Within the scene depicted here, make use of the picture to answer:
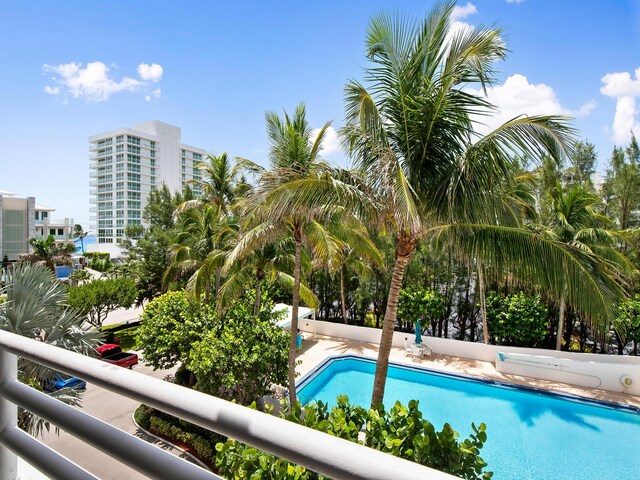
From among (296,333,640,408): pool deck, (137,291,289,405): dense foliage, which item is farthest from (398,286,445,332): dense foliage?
(137,291,289,405): dense foliage

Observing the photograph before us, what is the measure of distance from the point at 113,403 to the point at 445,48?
13.3 metres

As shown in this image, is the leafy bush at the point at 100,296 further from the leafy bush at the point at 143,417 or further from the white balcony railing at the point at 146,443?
the white balcony railing at the point at 146,443

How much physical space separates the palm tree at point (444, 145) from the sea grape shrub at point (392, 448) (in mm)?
2633

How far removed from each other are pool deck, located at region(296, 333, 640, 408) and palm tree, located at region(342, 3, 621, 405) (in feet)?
24.9

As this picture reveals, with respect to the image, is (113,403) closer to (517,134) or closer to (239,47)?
(239,47)

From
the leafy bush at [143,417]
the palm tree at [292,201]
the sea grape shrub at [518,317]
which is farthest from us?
the sea grape shrub at [518,317]

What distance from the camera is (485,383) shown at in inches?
481

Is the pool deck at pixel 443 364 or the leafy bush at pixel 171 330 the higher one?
the leafy bush at pixel 171 330

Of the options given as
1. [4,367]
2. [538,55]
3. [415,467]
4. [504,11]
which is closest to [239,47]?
[504,11]

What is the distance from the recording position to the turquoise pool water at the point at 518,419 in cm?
840

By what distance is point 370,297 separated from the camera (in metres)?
17.9

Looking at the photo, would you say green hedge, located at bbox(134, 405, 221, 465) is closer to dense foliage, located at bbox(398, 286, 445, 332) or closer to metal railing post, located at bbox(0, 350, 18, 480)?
metal railing post, located at bbox(0, 350, 18, 480)

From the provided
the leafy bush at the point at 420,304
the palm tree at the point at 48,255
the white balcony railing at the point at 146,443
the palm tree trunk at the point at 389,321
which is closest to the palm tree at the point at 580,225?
the leafy bush at the point at 420,304

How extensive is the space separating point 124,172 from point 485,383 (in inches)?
2519
